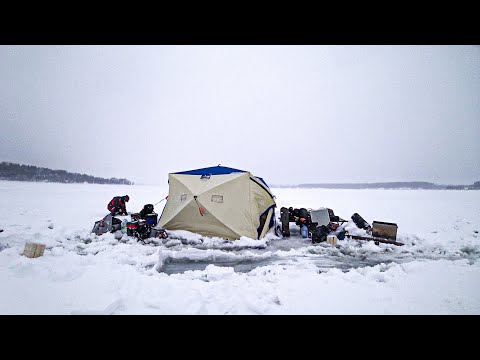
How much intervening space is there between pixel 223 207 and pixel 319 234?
3.37 metres

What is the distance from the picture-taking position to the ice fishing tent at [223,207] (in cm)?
741

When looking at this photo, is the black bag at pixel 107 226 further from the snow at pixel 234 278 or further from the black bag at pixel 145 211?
the black bag at pixel 145 211

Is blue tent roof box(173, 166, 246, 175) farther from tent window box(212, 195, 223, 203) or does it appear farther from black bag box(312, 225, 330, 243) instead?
black bag box(312, 225, 330, 243)

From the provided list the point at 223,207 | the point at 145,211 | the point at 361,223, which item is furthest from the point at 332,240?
the point at 145,211

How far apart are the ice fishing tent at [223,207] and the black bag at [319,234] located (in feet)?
A: 5.60

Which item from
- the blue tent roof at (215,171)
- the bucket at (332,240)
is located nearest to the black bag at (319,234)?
the bucket at (332,240)

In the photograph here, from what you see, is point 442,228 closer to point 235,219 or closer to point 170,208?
point 235,219

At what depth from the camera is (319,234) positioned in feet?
23.4

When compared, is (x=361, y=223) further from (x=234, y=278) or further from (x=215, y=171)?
(x=234, y=278)

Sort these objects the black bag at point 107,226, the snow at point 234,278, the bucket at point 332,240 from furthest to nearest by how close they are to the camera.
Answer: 1. the black bag at point 107,226
2. the bucket at point 332,240
3. the snow at point 234,278
